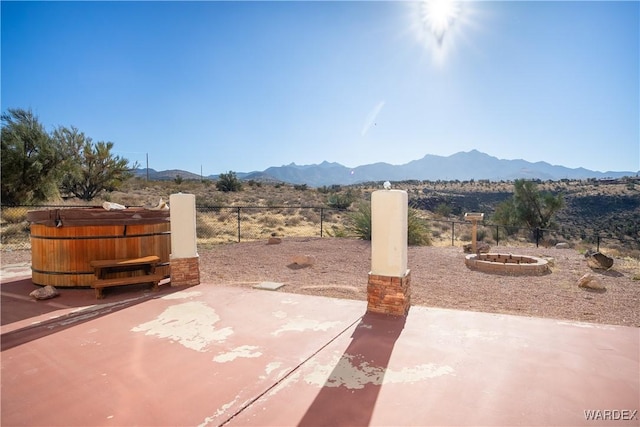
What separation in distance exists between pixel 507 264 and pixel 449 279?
179 centimetres

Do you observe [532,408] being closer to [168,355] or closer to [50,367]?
[168,355]

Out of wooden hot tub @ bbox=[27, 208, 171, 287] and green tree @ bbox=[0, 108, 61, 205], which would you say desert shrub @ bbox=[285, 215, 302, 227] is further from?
wooden hot tub @ bbox=[27, 208, 171, 287]

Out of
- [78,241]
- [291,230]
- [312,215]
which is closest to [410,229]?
[291,230]

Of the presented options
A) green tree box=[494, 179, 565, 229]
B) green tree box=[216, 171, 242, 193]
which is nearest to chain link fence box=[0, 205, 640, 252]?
green tree box=[494, 179, 565, 229]

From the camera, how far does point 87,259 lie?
6.50 meters

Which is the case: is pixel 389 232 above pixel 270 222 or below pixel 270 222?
above

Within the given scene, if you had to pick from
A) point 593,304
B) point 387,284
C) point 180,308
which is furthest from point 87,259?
point 593,304

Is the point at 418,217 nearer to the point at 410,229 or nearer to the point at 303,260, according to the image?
the point at 410,229

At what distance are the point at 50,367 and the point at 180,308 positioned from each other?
189cm

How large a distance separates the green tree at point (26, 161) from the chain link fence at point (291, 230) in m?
0.93

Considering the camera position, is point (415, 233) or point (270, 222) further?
point (270, 222)

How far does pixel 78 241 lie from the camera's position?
21.3ft

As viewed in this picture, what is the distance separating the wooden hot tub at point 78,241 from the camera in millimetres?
6457

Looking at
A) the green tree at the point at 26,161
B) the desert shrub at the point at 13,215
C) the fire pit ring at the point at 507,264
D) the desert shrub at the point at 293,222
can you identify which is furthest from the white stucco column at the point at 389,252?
the green tree at the point at 26,161
